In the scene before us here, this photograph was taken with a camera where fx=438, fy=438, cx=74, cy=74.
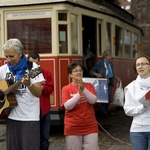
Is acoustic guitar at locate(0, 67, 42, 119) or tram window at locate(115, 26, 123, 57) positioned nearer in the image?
acoustic guitar at locate(0, 67, 42, 119)

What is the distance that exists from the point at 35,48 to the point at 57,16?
31.8 inches

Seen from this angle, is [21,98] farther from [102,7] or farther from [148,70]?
[102,7]

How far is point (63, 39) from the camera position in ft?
28.8

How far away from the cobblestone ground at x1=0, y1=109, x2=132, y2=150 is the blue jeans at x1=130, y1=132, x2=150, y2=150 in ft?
10.8

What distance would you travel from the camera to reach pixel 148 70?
180 inches

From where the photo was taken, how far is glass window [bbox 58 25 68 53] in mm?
8727

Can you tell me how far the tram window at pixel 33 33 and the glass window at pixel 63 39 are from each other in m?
0.22

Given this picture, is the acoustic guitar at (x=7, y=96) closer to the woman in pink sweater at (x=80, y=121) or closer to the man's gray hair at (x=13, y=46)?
the man's gray hair at (x=13, y=46)

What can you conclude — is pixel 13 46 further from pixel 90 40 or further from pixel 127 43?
pixel 127 43

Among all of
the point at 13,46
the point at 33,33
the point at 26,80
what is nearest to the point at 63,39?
the point at 33,33

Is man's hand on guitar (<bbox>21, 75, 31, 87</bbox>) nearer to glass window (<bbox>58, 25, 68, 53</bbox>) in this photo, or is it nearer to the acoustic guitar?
the acoustic guitar

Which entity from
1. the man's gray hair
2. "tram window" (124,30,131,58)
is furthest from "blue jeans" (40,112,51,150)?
"tram window" (124,30,131,58)

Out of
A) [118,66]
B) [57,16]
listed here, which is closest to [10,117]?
[57,16]

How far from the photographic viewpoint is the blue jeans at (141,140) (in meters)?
4.42
